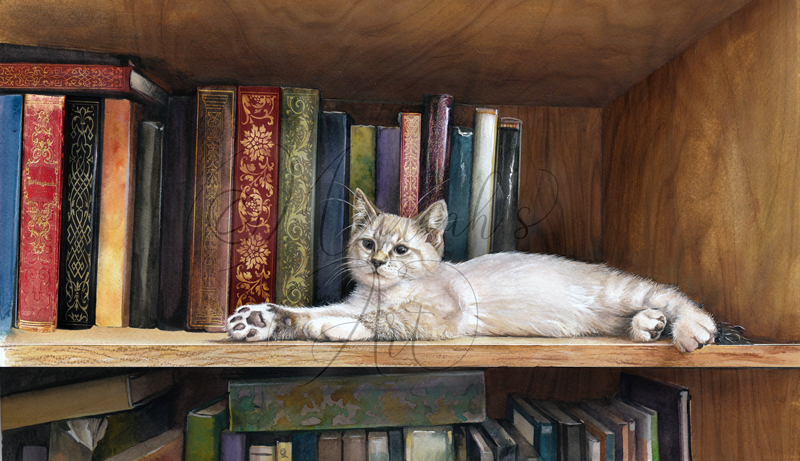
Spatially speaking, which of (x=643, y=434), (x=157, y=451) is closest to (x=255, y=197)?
(x=157, y=451)

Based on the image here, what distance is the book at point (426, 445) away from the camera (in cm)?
64

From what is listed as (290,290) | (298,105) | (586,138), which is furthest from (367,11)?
(586,138)

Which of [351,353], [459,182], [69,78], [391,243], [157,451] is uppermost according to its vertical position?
[69,78]

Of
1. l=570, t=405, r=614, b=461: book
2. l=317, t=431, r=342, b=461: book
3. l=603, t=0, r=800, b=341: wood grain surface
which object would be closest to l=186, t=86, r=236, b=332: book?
l=317, t=431, r=342, b=461: book

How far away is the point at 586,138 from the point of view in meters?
0.89

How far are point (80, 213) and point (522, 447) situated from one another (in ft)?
2.38

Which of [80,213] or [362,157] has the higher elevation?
[362,157]

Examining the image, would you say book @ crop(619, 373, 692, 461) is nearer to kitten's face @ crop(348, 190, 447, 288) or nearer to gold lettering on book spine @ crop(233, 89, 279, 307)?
kitten's face @ crop(348, 190, 447, 288)

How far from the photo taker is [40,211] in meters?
0.58

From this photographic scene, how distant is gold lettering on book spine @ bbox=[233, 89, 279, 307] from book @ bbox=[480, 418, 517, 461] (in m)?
0.39

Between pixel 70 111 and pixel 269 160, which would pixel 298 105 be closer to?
pixel 269 160

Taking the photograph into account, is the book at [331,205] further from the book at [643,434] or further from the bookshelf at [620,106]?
the book at [643,434]

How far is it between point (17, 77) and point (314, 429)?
650mm

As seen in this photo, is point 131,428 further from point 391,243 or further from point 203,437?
point 391,243
